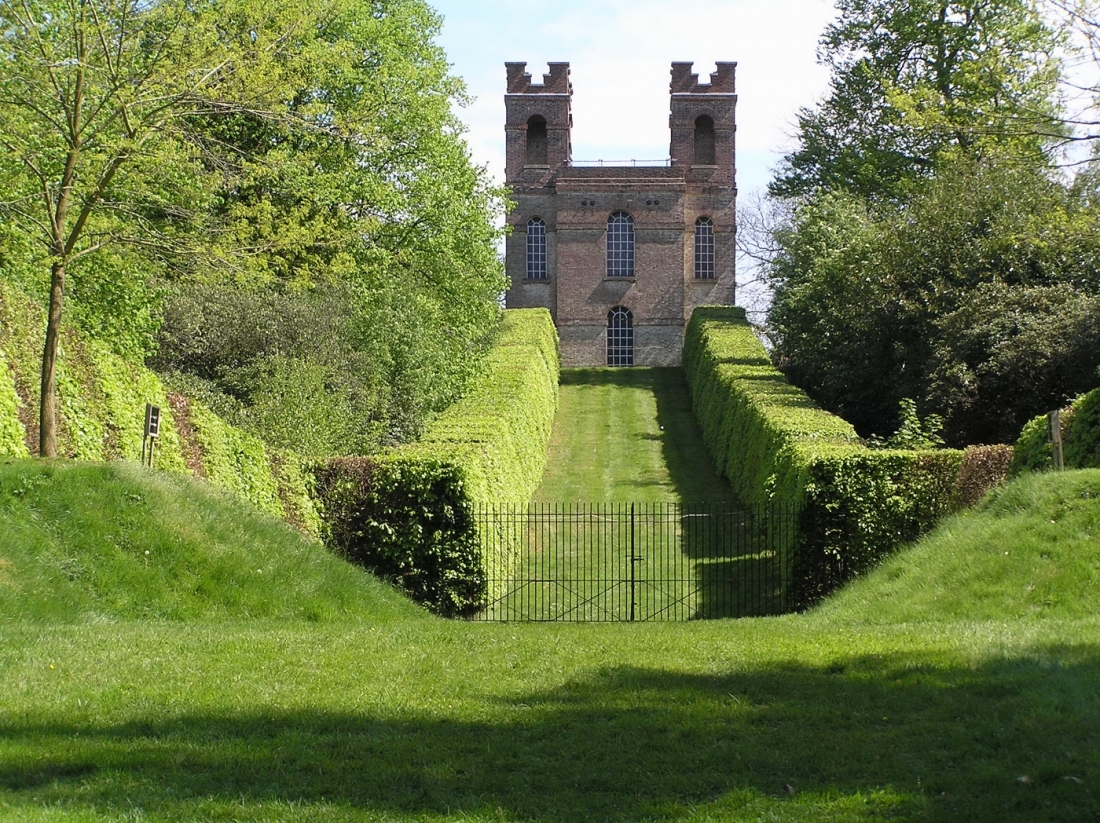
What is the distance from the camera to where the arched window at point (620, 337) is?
50438 millimetres

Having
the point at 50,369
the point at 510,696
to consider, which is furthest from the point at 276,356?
the point at 510,696

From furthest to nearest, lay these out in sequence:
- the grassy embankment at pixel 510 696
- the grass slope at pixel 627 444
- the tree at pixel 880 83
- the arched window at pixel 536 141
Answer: the arched window at pixel 536 141 < the tree at pixel 880 83 < the grass slope at pixel 627 444 < the grassy embankment at pixel 510 696

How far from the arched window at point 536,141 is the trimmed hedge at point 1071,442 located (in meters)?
38.2

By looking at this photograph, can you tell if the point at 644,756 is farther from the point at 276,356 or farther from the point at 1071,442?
the point at 276,356

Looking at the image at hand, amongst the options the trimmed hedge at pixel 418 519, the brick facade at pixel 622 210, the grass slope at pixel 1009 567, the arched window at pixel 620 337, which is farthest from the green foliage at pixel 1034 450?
the arched window at pixel 620 337

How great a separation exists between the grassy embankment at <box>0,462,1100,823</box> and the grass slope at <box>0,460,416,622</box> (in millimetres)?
32

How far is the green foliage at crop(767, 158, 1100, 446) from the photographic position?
23250 millimetres

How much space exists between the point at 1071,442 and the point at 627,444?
61.3 ft

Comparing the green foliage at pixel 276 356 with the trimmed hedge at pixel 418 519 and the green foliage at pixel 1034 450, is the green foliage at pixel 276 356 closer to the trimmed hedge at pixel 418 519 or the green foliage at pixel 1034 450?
the trimmed hedge at pixel 418 519

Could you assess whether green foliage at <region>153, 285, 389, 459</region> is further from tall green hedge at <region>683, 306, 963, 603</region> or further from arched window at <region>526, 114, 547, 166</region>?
arched window at <region>526, 114, 547, 166</region>

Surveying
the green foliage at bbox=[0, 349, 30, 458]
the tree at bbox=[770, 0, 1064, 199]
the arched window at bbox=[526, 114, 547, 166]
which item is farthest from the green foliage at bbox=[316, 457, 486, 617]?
the arched window at bbox=[526, 114, 547, 166]

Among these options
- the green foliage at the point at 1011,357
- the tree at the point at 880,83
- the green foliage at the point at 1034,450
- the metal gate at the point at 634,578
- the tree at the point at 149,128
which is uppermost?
the tree at the point at 880,83

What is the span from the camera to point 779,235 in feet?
144

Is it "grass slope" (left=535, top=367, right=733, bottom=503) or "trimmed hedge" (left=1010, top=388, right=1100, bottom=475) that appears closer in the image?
"trimmed hedge" (left=1010, top=388, right=1100, bottom=475)
